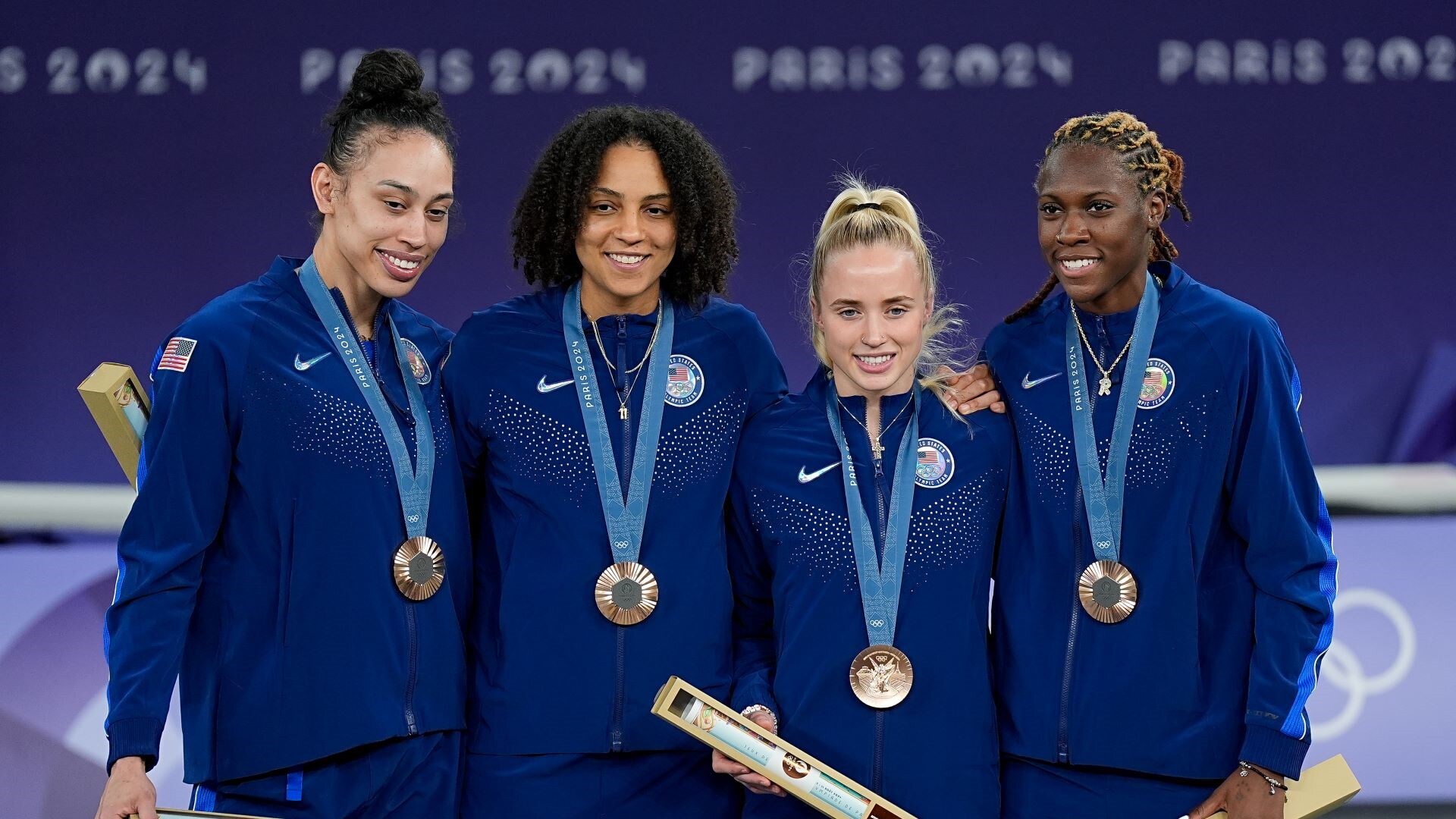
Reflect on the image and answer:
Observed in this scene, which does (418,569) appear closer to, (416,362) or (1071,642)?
(416,362)

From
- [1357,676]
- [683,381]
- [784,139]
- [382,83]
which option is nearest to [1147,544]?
[683,381]

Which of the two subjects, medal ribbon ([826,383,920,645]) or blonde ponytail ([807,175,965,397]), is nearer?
medal ribbon ([826,383,920,645])

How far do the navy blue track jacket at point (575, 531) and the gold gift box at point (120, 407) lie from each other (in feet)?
1.80

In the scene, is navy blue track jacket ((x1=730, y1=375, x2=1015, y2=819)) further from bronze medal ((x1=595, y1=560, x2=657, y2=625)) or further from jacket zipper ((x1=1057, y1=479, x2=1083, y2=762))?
bronze medal ((x1=595, y1=560, x2=657, y2=625))

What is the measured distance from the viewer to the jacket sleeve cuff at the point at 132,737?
242 centimetres

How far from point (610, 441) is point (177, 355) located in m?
0.75

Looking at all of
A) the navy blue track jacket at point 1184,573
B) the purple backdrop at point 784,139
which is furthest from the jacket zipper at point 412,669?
the purple backdrop at point 784,139

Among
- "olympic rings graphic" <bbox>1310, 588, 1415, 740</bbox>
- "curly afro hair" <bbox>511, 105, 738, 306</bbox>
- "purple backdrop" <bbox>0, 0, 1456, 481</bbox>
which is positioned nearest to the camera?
"curly afro hair" <bbox>511, 105, 738, 306</bbox>

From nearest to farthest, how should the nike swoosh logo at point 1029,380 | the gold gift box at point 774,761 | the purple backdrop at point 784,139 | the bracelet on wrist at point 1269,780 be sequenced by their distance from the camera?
the gold gift box at point 774,761 → the bracelet on wrist at point 1269,780 → the nike swoosh logo at point 1029,380 → the purple backdrop at point 784,139

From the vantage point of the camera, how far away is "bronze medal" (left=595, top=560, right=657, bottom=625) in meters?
2.66

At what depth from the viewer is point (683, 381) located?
9.26 ft

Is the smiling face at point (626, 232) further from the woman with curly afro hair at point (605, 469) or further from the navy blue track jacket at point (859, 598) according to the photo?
the navy blue track jacket at point (859, 598)

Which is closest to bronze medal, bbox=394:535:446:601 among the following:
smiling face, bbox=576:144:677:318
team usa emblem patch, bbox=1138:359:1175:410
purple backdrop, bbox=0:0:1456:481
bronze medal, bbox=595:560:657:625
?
bronze medal, bbox=595:560:657:625

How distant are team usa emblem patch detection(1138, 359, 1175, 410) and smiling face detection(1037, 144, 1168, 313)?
0.17 meters
